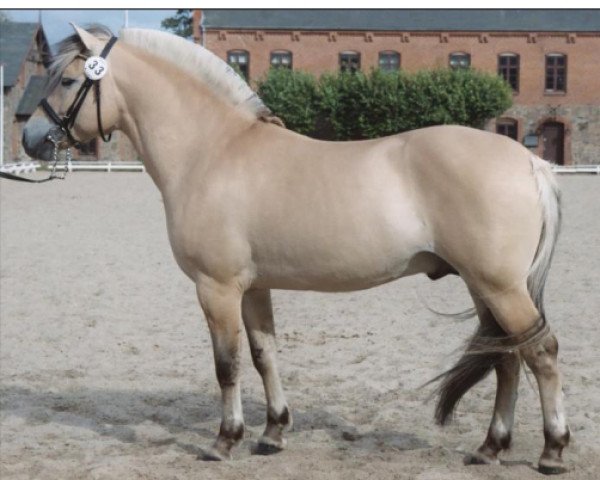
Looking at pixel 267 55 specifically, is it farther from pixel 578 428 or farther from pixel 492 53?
pixel 578 428

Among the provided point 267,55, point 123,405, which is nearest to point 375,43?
point 267,55

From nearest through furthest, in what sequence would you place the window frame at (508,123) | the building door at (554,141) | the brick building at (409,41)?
the building door at (554,141), the window frame at (508,123), the brick building at (409,41)

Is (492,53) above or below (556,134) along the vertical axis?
above

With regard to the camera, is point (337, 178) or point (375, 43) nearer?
point (337, 178)

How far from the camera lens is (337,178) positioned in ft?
14.8

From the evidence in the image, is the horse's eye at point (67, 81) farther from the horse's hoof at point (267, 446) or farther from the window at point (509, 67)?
the window at point (509, 67)

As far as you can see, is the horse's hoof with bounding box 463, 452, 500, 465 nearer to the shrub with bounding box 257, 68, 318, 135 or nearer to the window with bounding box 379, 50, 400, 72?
the shrub with bounding box 257, 68, 318, 135

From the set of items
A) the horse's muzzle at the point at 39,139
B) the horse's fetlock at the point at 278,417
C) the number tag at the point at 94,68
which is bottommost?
the horse's fetlock at the point at 278,417

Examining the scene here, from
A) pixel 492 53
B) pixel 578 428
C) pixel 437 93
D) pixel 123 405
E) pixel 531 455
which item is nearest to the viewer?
pixel 531 455

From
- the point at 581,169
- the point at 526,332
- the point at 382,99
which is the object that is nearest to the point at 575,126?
the point at 581,169

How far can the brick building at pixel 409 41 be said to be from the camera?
42188mm

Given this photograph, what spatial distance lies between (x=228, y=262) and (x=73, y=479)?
4.66 feet

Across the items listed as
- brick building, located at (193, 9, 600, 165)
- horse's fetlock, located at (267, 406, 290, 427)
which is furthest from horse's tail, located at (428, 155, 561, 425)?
brick building, located at (193, 9, 600, 165)

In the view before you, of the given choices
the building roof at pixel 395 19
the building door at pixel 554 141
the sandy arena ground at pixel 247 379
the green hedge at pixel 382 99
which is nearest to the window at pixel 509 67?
the building roof at pixel 395 19
